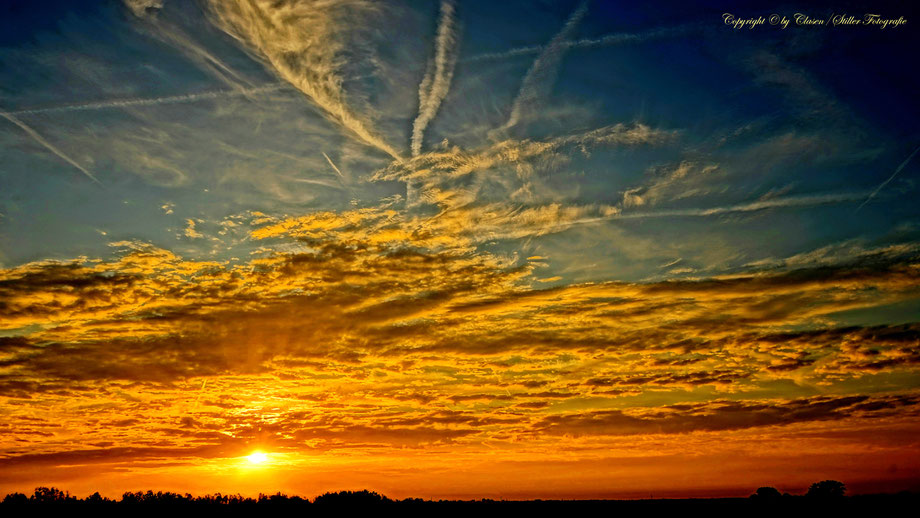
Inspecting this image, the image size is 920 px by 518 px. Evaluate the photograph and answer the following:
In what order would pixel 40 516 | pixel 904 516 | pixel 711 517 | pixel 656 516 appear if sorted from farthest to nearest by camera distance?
pixel 656 516, pixel 711 517, pixel 40 516, pixel 904 516

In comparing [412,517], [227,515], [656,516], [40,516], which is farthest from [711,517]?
[40,516]

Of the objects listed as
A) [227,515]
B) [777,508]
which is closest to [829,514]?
[777,508]

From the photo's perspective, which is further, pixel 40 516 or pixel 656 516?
pixel 656 516

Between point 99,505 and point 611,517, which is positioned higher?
point 99,505

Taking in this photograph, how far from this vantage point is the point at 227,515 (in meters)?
196

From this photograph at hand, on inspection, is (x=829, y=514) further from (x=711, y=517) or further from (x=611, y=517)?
(x=611, y=517)

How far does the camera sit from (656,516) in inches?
7667

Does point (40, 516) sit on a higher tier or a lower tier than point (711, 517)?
higher

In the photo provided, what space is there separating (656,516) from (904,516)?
7214cm

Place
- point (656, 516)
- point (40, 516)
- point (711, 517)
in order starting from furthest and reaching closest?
1. point (656, 516)
2. point (711, 517)
3. point (40, 516)

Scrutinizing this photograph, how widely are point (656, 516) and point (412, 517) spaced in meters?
78.5

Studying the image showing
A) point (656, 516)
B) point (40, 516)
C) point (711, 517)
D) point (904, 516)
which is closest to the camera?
point (904, 516)

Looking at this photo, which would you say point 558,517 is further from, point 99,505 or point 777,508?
point 99,505

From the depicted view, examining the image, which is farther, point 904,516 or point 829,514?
point 829,514
